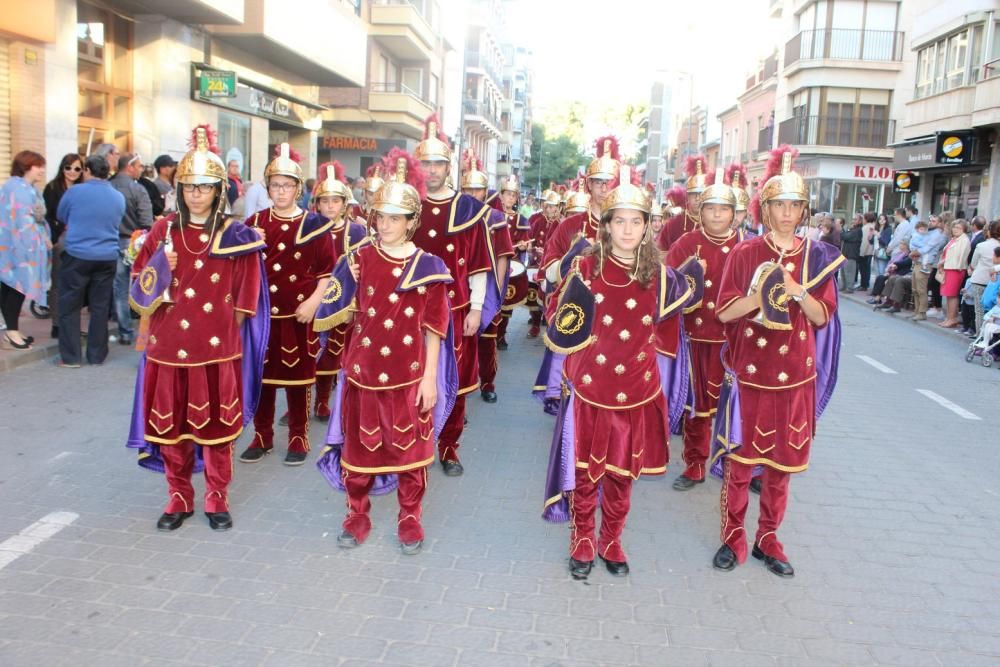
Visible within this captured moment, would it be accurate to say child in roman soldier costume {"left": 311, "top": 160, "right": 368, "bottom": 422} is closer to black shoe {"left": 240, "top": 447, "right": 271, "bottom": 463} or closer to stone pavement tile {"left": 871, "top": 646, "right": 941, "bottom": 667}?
black shoe {"left": 240, "top": 447, "right": 271, "bottom": 463}

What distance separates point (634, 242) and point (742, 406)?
45.1 inches

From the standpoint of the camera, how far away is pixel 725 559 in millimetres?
4777

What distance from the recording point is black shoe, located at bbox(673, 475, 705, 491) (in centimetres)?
→ 616

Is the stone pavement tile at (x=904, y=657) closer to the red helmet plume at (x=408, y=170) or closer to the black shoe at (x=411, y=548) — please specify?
the black shoe at (x=411, y=548)

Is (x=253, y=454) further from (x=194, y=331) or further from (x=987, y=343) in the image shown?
(x=987, y=343)

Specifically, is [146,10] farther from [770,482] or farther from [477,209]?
[770,482]

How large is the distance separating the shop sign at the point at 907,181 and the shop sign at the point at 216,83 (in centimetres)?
2087

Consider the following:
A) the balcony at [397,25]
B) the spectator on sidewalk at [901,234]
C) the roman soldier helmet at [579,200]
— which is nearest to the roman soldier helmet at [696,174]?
the roman soldier helmet at [579,200]

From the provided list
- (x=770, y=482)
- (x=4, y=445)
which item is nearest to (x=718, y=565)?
(x=770, y=482)

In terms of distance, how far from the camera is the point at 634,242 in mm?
4328

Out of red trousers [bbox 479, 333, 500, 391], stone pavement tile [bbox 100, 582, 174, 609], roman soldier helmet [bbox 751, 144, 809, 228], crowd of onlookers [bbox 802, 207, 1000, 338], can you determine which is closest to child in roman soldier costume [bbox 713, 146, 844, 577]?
roman soldier helmet [bbox 751, 144, 809, 228]

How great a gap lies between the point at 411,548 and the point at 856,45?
1499 inches

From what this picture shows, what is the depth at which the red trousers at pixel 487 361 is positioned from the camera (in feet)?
28.0

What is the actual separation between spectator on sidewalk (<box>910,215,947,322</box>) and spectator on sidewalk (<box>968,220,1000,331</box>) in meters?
3.08
